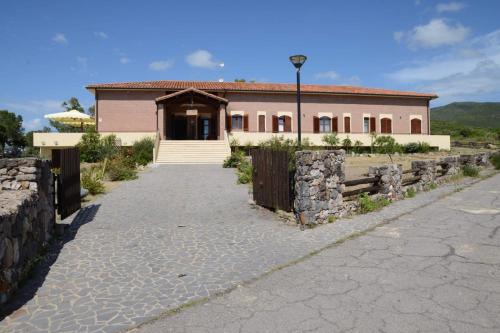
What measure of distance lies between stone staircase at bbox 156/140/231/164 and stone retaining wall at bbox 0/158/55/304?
14.5 m

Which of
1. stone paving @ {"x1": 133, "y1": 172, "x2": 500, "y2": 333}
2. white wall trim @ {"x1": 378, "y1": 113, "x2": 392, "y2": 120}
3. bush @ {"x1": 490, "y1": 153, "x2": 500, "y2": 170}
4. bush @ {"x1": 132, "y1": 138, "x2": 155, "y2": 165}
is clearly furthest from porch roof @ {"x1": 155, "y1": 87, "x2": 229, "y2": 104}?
stone paving @ {"x1": 133, "y1": 172, "x2": 500, "y2": 333}

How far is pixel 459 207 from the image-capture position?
868cm

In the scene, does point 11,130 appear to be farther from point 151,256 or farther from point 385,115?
point 151,256

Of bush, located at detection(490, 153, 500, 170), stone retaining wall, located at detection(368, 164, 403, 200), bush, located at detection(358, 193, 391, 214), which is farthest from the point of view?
bush, located at detection(490, 153, 500, 170)

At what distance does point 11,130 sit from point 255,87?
128 ft

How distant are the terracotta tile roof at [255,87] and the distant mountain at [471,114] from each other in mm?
62514

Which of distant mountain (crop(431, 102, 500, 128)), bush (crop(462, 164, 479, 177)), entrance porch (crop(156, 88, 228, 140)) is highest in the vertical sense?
distant mountain (crop(431, 102, 500, 128))

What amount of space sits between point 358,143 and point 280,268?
2529 centimetres

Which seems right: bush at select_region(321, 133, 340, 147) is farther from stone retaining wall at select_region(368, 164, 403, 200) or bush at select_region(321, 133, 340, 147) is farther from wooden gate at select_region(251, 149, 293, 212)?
wooden gate at select_region(251, 149, 293, 212)

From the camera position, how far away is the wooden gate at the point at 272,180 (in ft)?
26.4

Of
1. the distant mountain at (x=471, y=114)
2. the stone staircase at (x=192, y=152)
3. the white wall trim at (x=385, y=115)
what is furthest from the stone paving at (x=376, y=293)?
the distant mountain at (x=471, y=114)

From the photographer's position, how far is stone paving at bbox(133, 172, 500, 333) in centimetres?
344

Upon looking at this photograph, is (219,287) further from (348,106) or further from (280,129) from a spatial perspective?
(348,106)

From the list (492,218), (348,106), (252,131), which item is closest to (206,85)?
(252,131)
